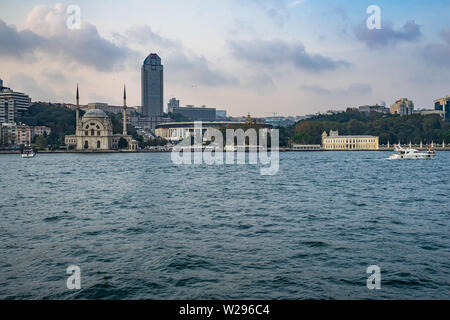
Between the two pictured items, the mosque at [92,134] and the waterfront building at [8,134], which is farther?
the mosque at [92,134]

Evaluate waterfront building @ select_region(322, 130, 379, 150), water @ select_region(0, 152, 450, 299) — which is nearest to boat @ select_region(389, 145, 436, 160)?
water @ select_region(0, 152, 450, 299)

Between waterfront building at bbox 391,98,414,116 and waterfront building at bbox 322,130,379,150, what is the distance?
6936 centimetres

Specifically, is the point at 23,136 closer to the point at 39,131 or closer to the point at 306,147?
the point at 39,131

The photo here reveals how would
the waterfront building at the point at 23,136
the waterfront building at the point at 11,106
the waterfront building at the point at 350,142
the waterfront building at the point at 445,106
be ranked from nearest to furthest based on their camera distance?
the waterfront building at the point at 23,136 → the waterfront building at the point at 350,142 → the waterfront building at the point at 11,106 → the waterfront building at the point at 445,106

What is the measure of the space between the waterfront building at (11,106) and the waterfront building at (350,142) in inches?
3428

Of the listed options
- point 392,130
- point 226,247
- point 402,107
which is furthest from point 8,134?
point 402,107

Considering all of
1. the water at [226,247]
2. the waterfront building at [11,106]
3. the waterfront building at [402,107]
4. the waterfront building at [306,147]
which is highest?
the waterfront building at [402,107]

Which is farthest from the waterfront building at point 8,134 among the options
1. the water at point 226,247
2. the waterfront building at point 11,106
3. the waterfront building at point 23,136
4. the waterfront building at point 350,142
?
the water at point 226,247

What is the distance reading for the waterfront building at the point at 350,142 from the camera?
117m

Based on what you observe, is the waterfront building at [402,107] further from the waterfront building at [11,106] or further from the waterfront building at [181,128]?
the waterfront building at [11,106]

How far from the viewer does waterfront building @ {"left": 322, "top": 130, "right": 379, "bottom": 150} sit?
11681 cm

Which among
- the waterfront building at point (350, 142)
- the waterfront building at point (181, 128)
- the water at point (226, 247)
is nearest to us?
the water at point (226, 247)

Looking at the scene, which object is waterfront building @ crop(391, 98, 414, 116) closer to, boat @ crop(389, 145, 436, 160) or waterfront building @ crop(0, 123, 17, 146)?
boat @ crop(389, 145, 436, 160)

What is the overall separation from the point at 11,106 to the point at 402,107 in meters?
146
